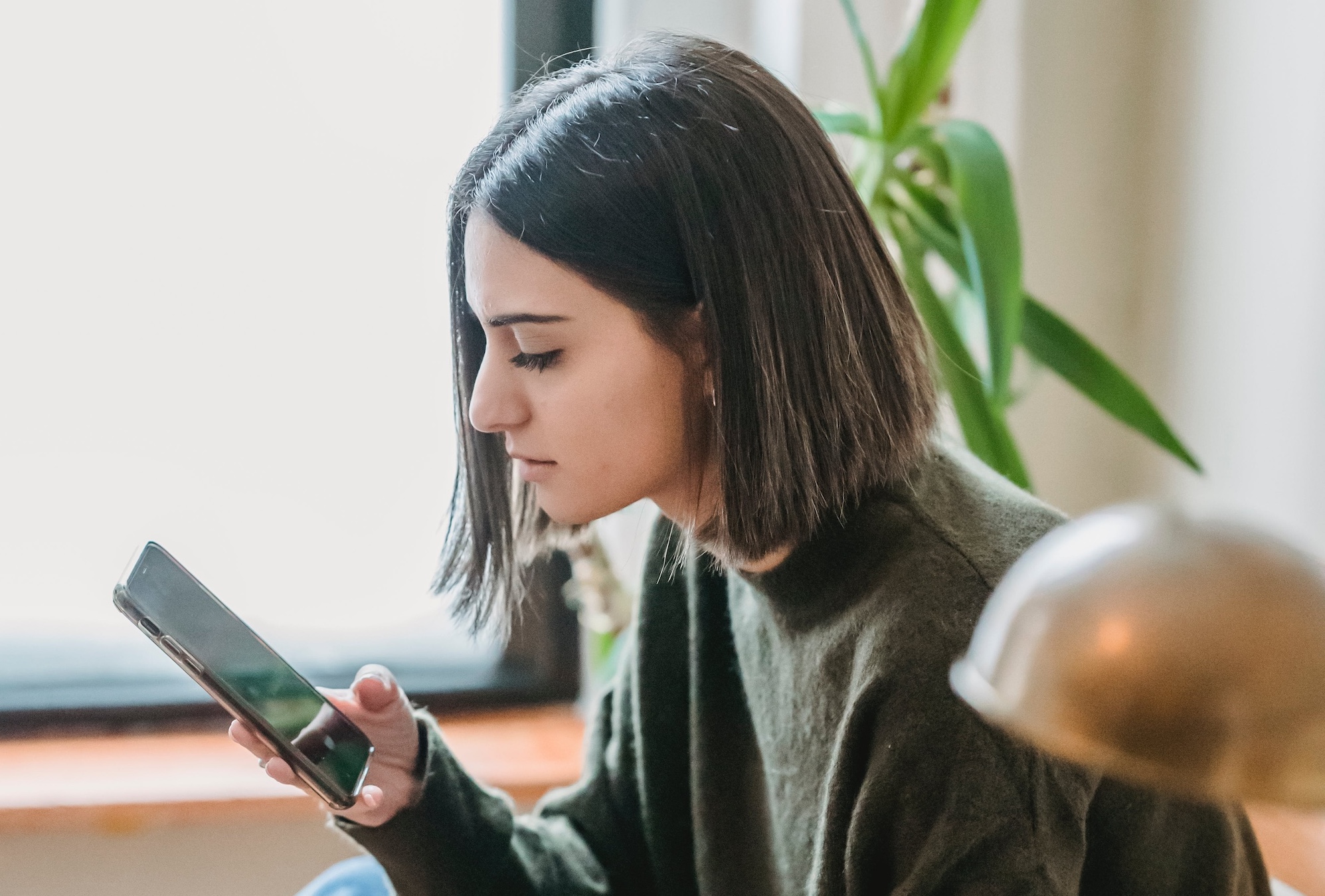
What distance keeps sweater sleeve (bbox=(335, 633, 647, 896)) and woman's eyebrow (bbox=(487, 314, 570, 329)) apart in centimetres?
32

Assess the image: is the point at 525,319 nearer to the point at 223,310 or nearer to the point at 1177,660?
the point at 1177,660

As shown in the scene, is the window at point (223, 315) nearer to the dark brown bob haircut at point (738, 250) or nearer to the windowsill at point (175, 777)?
the windowsill at point (175, 777)

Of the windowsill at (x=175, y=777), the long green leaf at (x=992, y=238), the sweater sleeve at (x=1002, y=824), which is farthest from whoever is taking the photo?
the windowsill at (x=175, y=777)

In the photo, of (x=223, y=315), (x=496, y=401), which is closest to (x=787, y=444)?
(x=496, y=401)

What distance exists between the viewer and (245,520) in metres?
1.41

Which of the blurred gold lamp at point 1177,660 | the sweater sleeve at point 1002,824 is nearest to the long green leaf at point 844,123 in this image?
the sweater sleeve at point 1002,824

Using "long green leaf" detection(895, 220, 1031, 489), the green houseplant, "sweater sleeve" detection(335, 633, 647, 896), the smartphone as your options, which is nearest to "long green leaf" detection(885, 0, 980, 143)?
the green houseplant

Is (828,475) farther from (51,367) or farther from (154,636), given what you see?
(51,367)

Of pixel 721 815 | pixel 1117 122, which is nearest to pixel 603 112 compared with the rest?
pixel 721 815

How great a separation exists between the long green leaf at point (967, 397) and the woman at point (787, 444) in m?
0.19

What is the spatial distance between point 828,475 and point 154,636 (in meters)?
0.41

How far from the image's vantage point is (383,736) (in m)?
0.87

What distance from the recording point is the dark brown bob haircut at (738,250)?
0.71 meters

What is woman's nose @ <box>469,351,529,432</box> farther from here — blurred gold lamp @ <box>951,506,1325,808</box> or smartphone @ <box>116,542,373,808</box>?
blurred gold lamp @ <box>951,506,1325,808</box>
